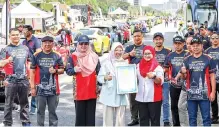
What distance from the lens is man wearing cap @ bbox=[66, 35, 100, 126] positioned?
7.27 metres

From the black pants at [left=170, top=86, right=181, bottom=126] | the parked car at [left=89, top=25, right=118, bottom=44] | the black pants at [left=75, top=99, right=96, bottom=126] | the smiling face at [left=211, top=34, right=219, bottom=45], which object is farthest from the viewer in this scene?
the parked car at [left=89, top=25, right=118, bottom=44]

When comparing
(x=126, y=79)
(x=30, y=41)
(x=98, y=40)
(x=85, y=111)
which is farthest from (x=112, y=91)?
(x=98, y=40)

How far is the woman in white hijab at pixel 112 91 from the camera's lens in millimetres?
7230

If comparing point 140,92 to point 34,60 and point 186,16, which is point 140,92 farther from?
point 186,16

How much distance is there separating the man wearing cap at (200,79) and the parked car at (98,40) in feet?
52.1

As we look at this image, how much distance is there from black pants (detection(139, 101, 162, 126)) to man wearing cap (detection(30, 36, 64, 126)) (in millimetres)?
1431

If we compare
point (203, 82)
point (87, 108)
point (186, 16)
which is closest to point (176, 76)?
point (203, 82)

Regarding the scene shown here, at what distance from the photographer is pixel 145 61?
23.6 feet

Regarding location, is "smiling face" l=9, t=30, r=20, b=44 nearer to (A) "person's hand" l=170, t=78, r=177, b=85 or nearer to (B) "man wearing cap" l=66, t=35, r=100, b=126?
(B) "man wearing cap" l=66, t=35, r=100, b=126

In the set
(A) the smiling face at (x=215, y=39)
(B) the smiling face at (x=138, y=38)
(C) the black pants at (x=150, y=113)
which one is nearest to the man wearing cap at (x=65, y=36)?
(B) the smiling face at (x=138, y=38)

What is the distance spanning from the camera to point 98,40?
23.5m

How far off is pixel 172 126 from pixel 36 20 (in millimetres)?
27015

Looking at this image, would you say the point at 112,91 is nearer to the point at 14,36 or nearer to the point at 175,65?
the point at 175,65

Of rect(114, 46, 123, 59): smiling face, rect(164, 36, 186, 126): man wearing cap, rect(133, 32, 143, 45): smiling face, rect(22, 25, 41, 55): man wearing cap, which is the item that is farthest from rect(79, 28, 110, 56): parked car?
rect(114, 46, 123, 59): smiling face
